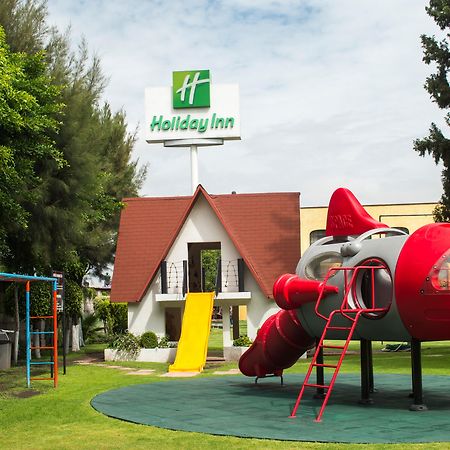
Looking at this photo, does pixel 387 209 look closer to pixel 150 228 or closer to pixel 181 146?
pixel 181 146

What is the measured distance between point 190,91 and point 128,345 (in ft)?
50.1

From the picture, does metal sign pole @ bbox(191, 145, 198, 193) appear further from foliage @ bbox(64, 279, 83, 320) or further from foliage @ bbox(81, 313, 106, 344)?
foliage @ bbox(64, 279, 83, 320)

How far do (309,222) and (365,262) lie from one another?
45.2 metres

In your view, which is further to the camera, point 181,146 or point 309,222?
point 309,222

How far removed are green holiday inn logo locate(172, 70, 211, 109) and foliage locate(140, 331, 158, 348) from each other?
1406 cm

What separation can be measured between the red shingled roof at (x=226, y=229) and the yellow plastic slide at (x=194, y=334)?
228 centimetres

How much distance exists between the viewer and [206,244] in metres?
31.0

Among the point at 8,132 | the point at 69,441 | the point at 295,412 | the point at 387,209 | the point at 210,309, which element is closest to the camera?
the point at 69,441

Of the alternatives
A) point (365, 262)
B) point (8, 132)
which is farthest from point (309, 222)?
point (365, 262)

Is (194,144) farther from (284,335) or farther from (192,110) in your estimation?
(284,335)

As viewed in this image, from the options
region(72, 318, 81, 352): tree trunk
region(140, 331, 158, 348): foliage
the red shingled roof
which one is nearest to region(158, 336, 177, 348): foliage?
region(140, 331, 158, 348): foliage

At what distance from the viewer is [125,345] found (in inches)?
1091

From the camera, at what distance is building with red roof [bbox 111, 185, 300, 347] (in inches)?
1109

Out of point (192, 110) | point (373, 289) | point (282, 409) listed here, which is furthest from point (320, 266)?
point (192, 110)
